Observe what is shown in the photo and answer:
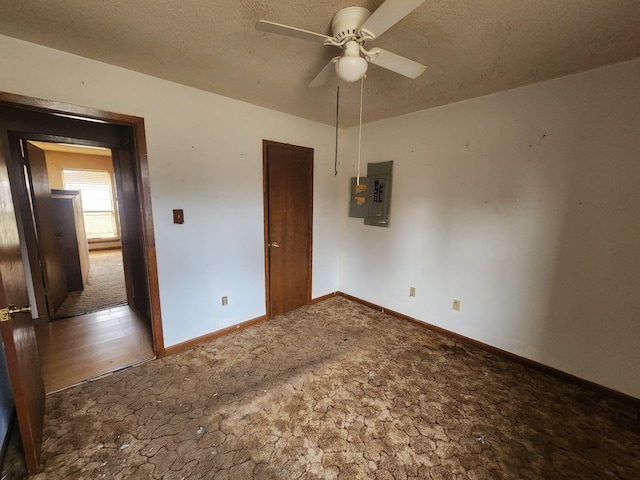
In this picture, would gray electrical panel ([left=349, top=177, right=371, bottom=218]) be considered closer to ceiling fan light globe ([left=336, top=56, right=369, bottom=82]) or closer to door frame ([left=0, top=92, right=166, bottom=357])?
ceiling fan light globe ([left=336, top=56, right=369, bottom=82])

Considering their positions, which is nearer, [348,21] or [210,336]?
[348,21]

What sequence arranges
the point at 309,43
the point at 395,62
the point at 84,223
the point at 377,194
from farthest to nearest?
1. the point at 84,223
2. the point at 377,194
3. the point at 309,43
4. the point at 395,62

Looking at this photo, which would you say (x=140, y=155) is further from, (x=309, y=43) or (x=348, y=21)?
(x=348, y=21)

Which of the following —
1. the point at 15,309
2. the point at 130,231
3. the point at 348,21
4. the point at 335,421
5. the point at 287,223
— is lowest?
the point at 335,421

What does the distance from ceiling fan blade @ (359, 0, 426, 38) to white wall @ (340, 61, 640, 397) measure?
1.72 metres

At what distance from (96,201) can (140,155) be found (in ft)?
20.4

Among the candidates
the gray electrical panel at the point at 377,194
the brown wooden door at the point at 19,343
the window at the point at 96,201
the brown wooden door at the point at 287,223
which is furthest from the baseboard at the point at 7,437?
the window at the point at 96,201

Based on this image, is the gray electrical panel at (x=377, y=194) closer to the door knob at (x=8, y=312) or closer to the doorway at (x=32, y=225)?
the doorway at (x=32, y=225)

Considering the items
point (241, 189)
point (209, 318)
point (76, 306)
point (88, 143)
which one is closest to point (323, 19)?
point (241, 189)

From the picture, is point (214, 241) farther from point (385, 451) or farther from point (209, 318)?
point (385, 451)

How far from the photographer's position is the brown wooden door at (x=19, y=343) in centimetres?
123

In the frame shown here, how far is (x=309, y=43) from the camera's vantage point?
1.58 metres

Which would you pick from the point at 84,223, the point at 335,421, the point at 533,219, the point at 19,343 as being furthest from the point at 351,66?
the point at 84,223

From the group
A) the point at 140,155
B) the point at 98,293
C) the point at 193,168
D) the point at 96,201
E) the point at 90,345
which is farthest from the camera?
the point at 96,201
